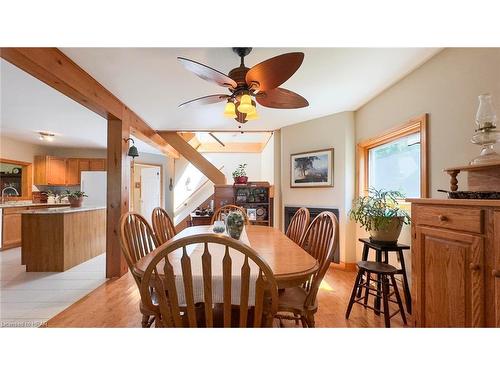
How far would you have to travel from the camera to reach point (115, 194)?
9.75 feet

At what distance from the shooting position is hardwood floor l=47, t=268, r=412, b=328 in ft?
6.23

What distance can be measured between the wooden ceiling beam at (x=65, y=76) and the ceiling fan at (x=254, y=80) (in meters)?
1.08

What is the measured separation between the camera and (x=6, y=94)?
8.77 ft

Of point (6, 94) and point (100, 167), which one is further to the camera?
point (100, 167)

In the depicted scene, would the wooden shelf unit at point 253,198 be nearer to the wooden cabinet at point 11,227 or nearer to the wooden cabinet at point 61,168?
the wooden cabinet at point 61,168

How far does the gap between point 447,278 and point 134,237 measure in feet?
6.03

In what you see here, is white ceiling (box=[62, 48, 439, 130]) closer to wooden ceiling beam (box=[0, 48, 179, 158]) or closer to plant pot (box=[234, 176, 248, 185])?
wooden ceiling beam (box=[0, 48, 179, 158])

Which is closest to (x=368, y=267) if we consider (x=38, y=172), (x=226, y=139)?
(x=226, y=139)

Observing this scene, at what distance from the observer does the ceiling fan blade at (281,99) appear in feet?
5.78

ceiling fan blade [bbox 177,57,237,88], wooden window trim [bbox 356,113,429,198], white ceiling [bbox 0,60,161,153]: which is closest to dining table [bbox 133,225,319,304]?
ceiling fan blade [bbox 177,57,237,88]

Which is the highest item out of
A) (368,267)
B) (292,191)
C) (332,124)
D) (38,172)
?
(332,124)
